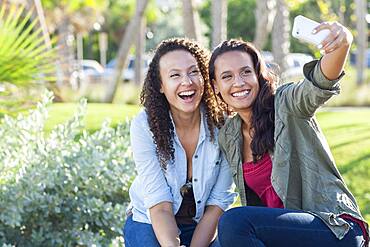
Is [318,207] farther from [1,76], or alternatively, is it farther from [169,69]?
[1,76]

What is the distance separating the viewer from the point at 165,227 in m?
3.86

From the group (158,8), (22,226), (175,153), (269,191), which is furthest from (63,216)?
(158,8)

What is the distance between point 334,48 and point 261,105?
0.60 meters

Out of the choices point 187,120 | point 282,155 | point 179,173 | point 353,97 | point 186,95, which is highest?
point 186,95

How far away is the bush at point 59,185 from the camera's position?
4840mm

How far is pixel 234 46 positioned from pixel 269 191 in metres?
0.67

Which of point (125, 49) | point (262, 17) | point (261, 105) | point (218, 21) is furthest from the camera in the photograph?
point (125, 49)

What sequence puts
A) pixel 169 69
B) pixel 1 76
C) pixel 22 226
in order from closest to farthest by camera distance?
1. pixel 169 69
2. pixel 22 226
3. pixel 1 76

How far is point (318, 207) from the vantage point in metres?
3.57

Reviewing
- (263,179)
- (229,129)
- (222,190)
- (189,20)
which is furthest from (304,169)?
(189,20)

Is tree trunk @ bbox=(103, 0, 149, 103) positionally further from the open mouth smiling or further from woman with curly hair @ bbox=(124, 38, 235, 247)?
the open mouth smiling

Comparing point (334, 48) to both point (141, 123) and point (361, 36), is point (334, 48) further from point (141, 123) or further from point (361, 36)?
point (361, 36)

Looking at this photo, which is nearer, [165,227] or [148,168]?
[165,227]

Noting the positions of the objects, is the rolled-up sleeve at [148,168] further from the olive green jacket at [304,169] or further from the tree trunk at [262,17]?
the tree trunk at [262,17]
